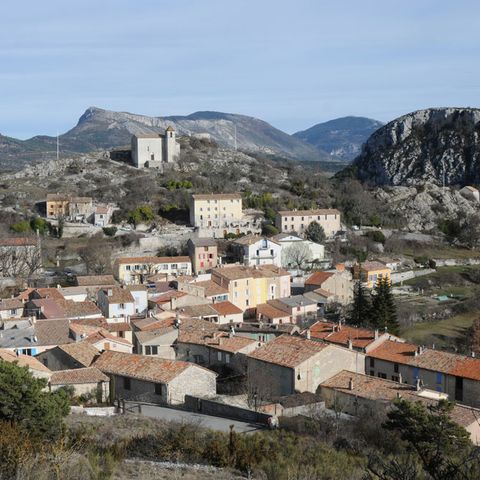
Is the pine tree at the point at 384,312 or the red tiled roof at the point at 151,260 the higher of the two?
the red tiled roof at the point at 151,260

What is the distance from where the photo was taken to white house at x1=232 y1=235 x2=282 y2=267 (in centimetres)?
5584

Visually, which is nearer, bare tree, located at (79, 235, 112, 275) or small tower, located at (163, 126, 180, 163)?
bare tree, located at (79, 235, 112, 275)

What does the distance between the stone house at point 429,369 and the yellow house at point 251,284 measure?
51.6 feet

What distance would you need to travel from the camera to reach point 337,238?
2638 inches

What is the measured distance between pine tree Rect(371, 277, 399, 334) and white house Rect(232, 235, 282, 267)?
15.2m

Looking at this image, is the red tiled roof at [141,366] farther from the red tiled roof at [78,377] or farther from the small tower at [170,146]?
the small tower at [170,146]

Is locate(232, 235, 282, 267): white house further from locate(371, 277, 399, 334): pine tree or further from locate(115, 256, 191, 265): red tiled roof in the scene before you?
locate(371, 277, 399, 334): pine tree

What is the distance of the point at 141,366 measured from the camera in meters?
24.3

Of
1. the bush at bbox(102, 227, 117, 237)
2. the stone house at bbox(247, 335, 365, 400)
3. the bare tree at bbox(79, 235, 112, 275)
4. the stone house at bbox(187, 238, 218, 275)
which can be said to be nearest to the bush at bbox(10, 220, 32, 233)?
the bush at bbox(102, 227, 117, 237)

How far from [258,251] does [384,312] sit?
1725 cm

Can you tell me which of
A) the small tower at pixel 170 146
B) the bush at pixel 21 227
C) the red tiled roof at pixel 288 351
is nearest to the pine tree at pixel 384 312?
the red tiled roof at pixel 288 351

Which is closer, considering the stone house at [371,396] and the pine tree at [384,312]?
the stone house at [371,396]

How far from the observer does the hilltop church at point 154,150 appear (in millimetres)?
82688

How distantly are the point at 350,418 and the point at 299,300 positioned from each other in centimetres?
2378
